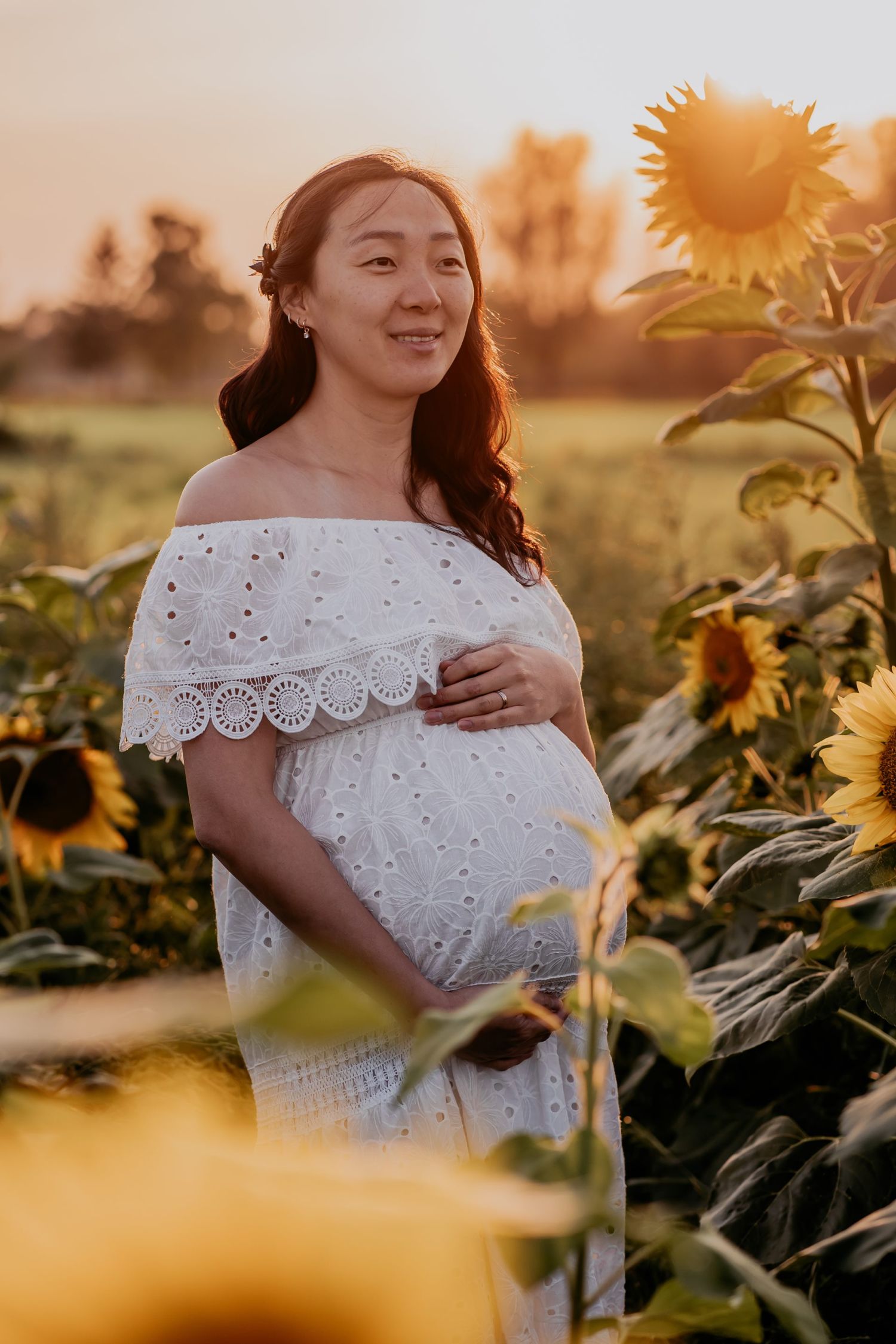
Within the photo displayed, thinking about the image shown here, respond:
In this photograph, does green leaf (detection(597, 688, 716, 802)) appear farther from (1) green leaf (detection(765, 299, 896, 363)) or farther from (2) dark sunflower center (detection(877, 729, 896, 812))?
(2) dark sunflower center (detection(877, 729, 896, 812))

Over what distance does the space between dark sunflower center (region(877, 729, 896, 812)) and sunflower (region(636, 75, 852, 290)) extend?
37.6 inches

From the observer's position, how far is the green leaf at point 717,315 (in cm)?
196

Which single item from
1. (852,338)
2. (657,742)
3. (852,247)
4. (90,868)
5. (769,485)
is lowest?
(90,868)

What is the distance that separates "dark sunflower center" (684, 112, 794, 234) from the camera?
179cm

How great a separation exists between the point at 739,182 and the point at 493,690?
0.84 metres

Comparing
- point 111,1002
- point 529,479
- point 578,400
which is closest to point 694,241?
point 529,479

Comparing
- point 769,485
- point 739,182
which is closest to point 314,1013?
point 739,182

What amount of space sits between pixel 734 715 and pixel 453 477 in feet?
2.03

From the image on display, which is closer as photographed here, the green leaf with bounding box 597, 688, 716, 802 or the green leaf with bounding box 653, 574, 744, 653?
the green leaf with bounding box 597, 688, 716, 802

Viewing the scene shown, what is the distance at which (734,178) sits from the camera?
1.83 meters

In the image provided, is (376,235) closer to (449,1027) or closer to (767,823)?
(767,823)

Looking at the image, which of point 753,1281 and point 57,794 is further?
point 57,794

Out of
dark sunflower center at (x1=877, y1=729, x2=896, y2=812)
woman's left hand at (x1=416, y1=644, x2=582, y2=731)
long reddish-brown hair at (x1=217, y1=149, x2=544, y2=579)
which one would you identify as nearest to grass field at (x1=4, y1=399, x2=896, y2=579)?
long reddish-brown hair at (x1=217, y1=149, x2=544, y2=579)

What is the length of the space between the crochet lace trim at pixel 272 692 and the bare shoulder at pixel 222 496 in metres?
0.23
